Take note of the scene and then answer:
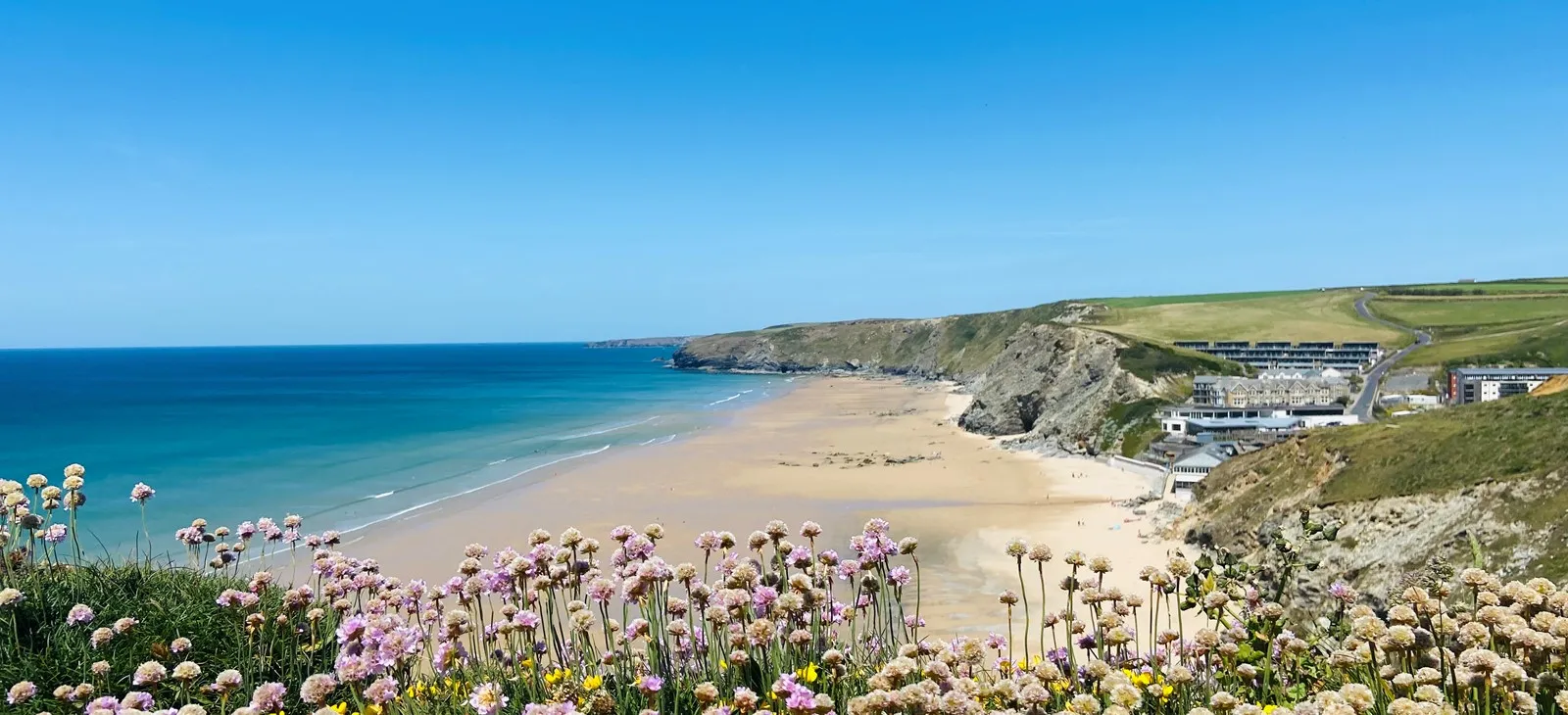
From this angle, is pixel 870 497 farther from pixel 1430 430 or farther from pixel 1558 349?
pixel 1558 349

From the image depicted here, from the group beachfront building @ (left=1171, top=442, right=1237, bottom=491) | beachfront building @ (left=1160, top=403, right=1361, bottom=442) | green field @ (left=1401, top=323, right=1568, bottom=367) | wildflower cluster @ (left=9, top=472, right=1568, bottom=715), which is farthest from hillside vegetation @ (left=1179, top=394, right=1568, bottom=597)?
green field @ (left=1401, top=323, right=1568, bottom=367)

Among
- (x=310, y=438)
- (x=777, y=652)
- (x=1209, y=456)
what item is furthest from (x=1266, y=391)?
(x=310, y=438)

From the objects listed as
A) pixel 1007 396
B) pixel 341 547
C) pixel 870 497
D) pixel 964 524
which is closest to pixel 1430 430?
pixel 964 524

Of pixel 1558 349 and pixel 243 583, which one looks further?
pixel 1558 349

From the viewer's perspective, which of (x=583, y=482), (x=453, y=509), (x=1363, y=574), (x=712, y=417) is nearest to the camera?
(x=1363, y=574)

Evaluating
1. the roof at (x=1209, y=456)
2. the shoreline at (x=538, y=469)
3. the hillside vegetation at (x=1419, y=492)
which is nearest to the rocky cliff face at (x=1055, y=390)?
A: the roof at (x=1209, y=456)

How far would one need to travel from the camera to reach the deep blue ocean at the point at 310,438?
40000 mm

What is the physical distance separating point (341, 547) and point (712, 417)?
55130mm

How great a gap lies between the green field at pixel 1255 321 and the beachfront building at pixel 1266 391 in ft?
106

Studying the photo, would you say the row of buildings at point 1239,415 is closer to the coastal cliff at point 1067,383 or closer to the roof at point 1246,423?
the roof at point 1246,423

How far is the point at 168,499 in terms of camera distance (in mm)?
40375

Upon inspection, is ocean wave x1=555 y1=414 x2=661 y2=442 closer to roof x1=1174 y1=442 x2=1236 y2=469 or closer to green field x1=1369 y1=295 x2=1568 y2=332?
roof x1=1174 y1=442 x2=1236 y2=469

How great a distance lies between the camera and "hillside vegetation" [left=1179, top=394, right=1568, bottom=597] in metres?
18.2

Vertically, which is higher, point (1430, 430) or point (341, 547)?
point (1430, 430)
